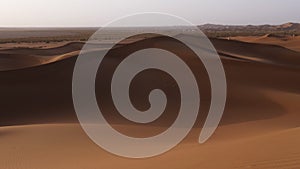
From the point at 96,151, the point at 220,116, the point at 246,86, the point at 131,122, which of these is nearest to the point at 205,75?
the point at 246,86

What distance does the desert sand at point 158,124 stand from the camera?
690 cm

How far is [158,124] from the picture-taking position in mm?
11805

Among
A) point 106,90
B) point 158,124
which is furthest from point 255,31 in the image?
point 158,124

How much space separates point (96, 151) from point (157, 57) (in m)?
12.4

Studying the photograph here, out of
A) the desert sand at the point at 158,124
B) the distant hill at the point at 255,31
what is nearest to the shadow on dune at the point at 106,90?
the desert sand at the point at 158,124

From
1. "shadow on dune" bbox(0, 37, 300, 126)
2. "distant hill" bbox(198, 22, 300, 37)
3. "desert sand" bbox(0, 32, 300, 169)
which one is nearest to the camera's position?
"desert sand" bbox(0, 32, 300, 169)

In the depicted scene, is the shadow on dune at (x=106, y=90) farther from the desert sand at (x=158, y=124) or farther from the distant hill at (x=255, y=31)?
the distant hill at (x=255, y=31)

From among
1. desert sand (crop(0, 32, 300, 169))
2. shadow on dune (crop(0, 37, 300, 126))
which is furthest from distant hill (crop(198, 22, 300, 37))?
desert sand (crop(0, 32, 300, 169))

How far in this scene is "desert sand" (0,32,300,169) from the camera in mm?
6902

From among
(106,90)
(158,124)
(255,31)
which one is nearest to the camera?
(158,124)

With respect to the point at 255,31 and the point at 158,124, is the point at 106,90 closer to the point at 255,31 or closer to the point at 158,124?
the point at 158,124

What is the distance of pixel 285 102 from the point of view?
14742 mm

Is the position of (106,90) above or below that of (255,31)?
below

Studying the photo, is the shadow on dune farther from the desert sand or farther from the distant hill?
the distant hill
